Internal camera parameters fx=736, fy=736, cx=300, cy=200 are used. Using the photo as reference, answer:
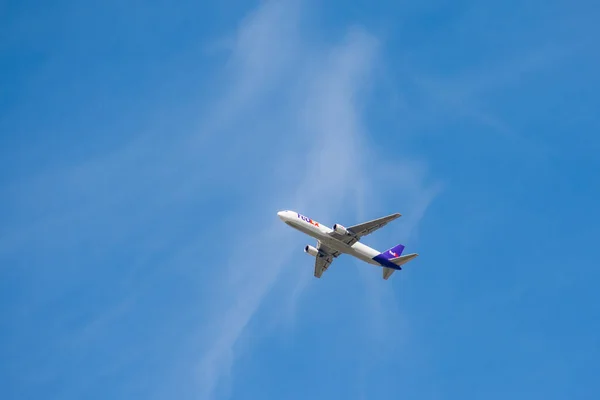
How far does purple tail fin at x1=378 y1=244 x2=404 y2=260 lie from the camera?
319 feet

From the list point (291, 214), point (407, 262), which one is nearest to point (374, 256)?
point (407, 262)

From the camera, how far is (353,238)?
95.2 metres

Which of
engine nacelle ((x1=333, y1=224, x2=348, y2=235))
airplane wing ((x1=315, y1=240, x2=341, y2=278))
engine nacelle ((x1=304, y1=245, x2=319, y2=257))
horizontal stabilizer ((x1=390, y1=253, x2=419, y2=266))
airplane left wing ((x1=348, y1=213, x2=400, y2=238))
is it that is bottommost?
horizontal stabilizer ((x1=390, y1=253, x2=419, y2=266))

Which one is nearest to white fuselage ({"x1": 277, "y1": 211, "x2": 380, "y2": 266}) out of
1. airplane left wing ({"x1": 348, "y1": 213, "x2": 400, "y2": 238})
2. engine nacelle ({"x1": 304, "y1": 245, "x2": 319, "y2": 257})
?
airplane left wing ({"x1": 348, "y1": 213, "x2": 400, "y2": 238})

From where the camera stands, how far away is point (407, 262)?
96.9 meters

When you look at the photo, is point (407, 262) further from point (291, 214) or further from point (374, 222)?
point (291, 214)

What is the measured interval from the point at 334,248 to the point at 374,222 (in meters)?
6.98

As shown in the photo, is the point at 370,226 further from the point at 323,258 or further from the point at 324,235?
the point at 323,258

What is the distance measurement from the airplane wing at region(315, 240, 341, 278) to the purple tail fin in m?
8.41

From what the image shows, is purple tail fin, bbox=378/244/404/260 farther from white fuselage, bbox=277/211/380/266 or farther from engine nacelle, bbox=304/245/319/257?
engine nacelle, bbox=304/245/319/257

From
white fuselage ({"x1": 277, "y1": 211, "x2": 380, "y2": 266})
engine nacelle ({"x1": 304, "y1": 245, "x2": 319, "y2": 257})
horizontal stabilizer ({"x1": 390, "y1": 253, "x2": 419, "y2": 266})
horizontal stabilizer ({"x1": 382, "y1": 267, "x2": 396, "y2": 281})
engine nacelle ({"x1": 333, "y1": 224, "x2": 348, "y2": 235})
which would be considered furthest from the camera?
engine nacelle ({"x1": 304, "y1": 245, "x2": 319, "y2": 257})

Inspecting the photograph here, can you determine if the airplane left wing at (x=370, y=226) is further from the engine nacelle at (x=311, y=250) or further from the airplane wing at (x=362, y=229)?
the engine nacelle at (x=311, y=250)

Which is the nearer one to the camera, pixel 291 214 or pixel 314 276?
pixel 291 214

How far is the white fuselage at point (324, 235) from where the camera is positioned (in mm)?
92562
